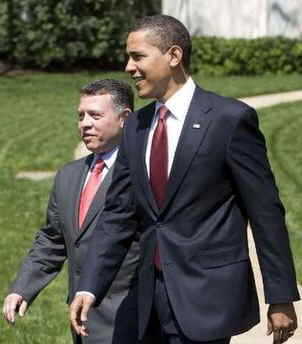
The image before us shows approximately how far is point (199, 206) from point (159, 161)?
0.23m

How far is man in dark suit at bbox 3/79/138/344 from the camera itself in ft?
16.1

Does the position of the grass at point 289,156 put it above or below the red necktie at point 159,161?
below

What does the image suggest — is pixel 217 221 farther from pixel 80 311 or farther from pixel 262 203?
pixel 80 311

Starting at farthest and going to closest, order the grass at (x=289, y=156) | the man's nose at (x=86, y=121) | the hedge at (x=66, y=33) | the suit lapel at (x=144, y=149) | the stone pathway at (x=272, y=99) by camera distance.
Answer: the hedge at (x=66, y=33) → the stone pathway at (x=272, y=99) → the grass at (x=289, y=156) → the man's nose at (x=86, y=121) → the suit lapel at (x=144, y=149)

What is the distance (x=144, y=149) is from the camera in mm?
4406

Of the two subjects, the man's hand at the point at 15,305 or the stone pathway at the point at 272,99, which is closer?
the man's hand at the point at 15,305

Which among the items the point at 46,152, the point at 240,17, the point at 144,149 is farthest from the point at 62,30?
the point at 144,149

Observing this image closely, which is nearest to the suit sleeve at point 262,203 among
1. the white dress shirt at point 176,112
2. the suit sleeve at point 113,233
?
the white dress shirt at point 176,112

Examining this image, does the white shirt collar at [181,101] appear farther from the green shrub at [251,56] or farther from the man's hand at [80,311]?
the green shrub at [251,56]

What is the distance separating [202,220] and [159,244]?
0.19m

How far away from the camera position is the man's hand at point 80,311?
4.37 m

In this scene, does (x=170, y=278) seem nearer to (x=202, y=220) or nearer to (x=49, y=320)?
(x=202, y=220)

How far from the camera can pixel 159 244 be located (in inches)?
171

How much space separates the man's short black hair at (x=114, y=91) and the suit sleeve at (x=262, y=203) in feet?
2.71
